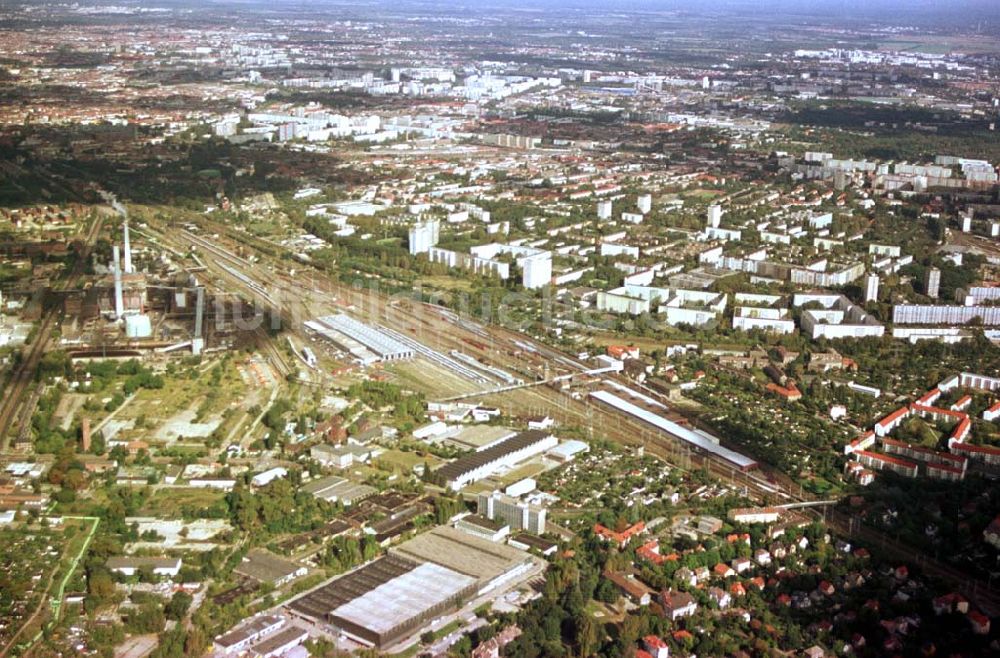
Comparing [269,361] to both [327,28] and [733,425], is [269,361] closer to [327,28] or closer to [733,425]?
[733,425]

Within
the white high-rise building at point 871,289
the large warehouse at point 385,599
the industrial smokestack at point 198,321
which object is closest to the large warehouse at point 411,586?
the large warehouse at point 385,599

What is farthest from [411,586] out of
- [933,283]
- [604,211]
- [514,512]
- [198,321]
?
[604,211]

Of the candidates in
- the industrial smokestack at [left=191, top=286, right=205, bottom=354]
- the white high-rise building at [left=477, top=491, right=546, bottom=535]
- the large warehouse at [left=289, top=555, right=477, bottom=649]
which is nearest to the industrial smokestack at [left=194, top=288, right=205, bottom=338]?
the industrial smokestack at [left=191, top=286, right=205, bottom=354]

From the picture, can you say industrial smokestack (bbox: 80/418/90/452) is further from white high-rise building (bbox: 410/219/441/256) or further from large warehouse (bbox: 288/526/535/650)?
white high-rise building (bbox: 410/219/441/256)

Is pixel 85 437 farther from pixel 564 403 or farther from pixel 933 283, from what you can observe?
pixel 933 283

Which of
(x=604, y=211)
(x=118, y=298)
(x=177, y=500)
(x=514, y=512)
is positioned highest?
(x=118, y=298)

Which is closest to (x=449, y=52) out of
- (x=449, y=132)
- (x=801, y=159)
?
(x=449, y=132)

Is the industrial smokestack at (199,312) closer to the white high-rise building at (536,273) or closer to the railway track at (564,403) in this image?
the railway track at (564,403)
